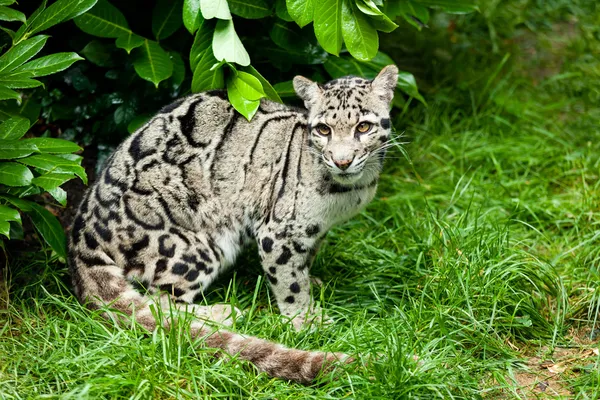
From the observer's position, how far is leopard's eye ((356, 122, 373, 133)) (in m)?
5.56

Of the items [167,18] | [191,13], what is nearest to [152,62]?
[167,18]

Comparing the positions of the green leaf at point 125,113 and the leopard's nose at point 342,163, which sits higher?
the leopard's nose at point 342,163

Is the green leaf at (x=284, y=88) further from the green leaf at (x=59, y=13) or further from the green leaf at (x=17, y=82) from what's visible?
the green leaf at (x=17, y=82)

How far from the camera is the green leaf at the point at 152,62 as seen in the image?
6211 mm

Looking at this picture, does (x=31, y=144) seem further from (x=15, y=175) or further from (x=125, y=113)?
(x=125, y=113)

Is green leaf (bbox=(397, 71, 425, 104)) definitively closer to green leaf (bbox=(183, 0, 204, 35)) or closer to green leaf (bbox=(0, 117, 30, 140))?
green leaf (bbox=(183, 0, 204, 35))

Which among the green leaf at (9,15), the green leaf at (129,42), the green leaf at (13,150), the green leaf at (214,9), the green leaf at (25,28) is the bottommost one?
the green leaf at (13,150)

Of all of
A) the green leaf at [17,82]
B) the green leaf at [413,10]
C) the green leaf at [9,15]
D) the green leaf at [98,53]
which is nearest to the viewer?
the green leaf at [17,82]

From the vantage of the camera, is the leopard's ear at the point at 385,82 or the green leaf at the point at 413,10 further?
the green leaf at the point at 413,10

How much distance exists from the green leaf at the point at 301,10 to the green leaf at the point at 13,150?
2.13 m

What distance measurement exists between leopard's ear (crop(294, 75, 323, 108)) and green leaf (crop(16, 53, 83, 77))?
5.22 feet

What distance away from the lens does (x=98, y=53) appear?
6723 millimetres

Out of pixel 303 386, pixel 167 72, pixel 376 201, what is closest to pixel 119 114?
pixel 167 72

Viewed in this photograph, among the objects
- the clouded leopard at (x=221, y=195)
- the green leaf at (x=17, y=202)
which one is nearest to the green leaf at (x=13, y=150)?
the green leaf at (x=17, y=202)
